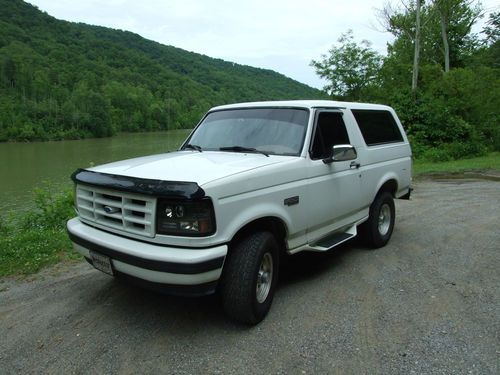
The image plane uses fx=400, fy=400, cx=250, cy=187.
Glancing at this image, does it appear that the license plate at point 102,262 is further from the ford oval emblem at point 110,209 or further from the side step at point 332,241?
the side step at point 332,241

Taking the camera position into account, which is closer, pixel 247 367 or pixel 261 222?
pixel 247 367

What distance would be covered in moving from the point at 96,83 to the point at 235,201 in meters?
113

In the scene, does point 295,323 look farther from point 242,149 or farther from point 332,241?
point 242,149

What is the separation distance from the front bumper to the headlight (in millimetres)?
132

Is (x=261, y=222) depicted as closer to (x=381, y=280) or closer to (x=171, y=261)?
(x=171, y=261)

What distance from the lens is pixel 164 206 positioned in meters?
2.94

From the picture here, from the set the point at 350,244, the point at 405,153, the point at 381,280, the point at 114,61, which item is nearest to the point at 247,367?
the point at 381,280

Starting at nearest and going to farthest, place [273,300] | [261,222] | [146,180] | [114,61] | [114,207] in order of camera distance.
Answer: [146,180], [114,207], [261,222], [273,300], [114,61]

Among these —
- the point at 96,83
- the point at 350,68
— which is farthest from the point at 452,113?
the point at 96,83

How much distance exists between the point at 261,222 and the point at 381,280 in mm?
1679

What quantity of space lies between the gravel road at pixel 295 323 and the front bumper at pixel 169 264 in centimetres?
53

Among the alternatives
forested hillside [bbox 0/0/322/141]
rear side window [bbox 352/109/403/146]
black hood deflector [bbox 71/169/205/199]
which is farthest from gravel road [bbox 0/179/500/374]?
forested hillside [bbox 0/0/322/141]

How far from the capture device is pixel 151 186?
9.59 feet

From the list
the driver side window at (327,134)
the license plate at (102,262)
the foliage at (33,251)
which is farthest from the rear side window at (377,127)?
the foliage at (33,251)
